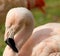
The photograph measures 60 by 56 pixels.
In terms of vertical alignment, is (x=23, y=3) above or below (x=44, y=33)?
below

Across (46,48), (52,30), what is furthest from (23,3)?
(46,48)

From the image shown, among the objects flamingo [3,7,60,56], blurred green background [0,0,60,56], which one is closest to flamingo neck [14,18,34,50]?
flamingo [3,7,60,56]

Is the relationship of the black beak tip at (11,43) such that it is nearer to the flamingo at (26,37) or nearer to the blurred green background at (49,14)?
the flamingo at (26,37)

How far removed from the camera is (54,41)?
4.23 m

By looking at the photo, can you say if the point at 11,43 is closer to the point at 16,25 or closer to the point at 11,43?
the point at 11,43

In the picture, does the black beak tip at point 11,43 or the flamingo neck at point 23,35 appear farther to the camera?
the flamingo neck at point 23,35

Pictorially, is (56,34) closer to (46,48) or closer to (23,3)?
(46,48)

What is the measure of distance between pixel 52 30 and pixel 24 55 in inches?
17.8

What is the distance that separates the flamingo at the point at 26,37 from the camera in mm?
4160

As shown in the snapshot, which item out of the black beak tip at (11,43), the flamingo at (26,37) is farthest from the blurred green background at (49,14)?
the black beak tip at (11,43)

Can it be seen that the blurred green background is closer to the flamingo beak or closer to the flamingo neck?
the flamingo neck

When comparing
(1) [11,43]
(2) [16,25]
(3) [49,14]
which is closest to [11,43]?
(1) [11,43]

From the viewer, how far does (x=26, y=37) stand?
439cm

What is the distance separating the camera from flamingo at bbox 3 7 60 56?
4.16 meters
